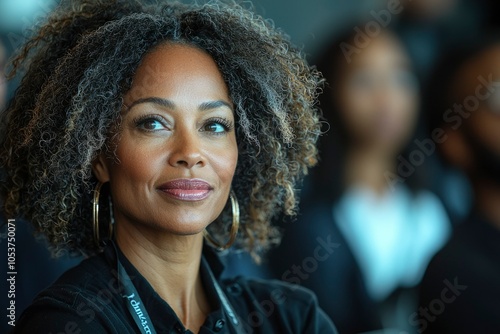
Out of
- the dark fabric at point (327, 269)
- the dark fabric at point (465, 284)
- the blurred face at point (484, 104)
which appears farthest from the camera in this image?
the dark fabric at point (327, 269)

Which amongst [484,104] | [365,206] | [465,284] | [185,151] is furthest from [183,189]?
[365,206]

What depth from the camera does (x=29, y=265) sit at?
246cm

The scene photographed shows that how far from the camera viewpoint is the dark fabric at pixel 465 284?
7.08 feet

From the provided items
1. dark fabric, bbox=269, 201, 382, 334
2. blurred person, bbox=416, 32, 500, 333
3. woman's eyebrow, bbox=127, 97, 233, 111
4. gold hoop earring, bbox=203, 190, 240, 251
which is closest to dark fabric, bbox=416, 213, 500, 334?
blurred person, bbox=416, 32, 500, 333

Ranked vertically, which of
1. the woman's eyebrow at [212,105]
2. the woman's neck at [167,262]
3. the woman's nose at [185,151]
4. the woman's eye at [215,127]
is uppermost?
the woman's eyebrow at [212,105]

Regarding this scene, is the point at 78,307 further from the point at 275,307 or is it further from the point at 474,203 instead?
the point at 474,203

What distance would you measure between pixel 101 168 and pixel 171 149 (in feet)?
0.66

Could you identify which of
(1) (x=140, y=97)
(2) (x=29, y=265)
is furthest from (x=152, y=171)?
(2) (x=29, y=265)

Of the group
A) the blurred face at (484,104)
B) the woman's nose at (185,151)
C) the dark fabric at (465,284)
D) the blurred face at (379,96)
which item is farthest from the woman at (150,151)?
the blurred face at (379,96)

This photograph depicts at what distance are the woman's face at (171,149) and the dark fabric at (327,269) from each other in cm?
119

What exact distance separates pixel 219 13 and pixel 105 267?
0.65 m

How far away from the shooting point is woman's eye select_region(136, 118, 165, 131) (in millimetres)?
1692

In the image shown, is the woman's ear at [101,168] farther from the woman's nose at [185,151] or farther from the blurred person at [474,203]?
the blurred person at [474,203]

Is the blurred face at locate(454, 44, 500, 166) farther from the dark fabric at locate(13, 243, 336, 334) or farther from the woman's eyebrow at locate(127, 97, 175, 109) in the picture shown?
the woman's eyebrow at locate(127, 97, 175, 109)
